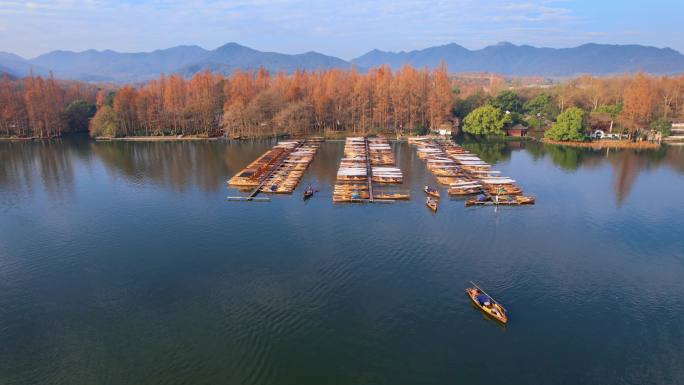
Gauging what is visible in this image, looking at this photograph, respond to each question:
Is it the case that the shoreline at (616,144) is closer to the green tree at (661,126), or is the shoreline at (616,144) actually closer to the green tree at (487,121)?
the green tree at (661,126)

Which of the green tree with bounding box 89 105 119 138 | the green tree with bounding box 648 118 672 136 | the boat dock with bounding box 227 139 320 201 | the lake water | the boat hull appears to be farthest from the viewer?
the green tree with bounding box 89 105 119 138

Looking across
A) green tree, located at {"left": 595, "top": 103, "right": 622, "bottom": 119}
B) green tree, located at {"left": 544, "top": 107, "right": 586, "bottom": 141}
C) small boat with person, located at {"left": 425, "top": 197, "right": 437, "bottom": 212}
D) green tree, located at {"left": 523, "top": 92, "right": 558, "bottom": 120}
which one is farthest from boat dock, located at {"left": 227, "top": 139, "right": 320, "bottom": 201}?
green tree, located at {"left": 595, "top": 103, "right": 622, "bottom": 119}

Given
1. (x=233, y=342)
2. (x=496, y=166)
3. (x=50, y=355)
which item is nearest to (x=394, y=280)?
(x=233, y=342)

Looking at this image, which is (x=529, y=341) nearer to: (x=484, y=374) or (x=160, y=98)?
(x=484, y=374)

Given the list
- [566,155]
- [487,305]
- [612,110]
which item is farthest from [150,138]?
[612,110]

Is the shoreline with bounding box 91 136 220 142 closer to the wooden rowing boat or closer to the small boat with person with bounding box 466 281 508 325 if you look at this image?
the wooden rowing boat

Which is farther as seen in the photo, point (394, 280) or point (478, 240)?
point (478, 240)

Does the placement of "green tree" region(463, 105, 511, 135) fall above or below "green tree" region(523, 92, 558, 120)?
below
